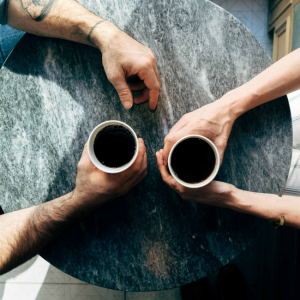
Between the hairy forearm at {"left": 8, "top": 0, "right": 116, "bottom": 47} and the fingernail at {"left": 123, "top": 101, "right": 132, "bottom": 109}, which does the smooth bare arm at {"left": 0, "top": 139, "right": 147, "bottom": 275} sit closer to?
the fingernail at {"left": 123, "top": 101, "right": 132, "bottom": 109}

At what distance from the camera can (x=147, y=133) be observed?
74 centimetres

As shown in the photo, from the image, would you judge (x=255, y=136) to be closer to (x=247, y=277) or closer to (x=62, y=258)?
(x=62, y=258)

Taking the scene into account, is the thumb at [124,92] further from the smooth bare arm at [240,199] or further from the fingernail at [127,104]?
the smooth bare arm at [240,199]

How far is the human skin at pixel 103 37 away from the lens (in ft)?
2.28

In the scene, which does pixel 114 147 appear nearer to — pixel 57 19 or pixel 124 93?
pixel 124 93

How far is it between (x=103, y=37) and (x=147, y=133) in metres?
0.36

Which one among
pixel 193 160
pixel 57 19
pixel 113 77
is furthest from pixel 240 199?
pixel 57 19

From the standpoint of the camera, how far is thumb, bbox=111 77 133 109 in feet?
2.29

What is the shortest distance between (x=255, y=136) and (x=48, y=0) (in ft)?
3.04

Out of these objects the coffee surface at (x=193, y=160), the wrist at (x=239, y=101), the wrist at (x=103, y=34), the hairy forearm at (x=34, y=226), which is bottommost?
the hairy forearm at (x=34, y=226)

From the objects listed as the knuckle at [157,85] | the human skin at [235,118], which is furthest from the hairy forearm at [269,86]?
the knuckle at [157,85]

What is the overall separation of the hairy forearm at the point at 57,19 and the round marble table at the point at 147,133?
0.03 m

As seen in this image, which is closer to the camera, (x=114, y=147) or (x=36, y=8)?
(x=114, y=147)

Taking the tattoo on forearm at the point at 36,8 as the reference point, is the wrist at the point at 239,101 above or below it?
below
